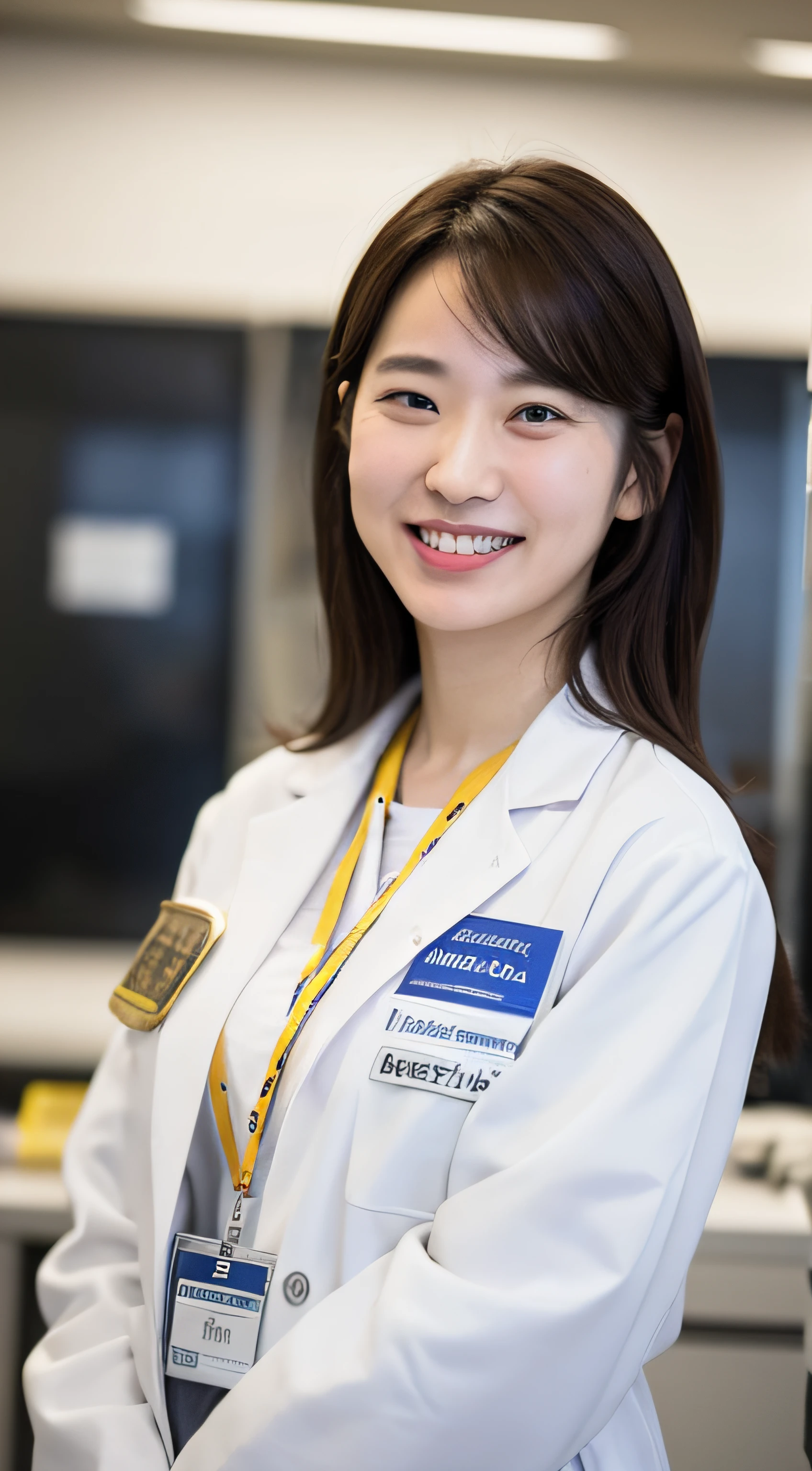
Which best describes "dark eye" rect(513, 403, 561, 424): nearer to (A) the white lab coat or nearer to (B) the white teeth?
(B) the white teeth

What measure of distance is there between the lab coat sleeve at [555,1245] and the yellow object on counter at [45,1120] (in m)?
1.28

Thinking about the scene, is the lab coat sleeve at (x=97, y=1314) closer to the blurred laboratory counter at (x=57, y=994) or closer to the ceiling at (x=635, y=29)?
the blurred laboratory counter at (x=57, y=994)

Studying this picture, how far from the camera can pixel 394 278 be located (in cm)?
120

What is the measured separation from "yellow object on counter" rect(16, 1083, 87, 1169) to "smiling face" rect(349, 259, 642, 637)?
4.78 ft

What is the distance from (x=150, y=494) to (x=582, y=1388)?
1.87m

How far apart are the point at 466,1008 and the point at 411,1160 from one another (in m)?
0.14

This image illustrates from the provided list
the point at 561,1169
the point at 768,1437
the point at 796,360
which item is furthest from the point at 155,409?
the point at 768,1437

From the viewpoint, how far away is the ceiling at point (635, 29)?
6.43 ft

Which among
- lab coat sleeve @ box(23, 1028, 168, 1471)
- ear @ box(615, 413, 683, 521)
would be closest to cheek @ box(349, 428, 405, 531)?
ear @ box(615, 413, 683, 521)

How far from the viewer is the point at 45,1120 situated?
2260 millimetres

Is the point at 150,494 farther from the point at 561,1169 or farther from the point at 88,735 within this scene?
the point at 561,1169

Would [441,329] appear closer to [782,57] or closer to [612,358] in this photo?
[612,358]

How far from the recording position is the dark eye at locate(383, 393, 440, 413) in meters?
1.17

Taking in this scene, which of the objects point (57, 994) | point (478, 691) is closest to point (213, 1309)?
point (478, 691)
